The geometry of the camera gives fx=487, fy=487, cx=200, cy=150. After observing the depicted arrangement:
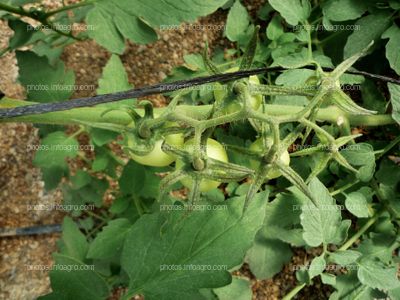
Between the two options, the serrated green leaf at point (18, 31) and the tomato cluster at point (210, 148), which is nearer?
the tomato cluster at point (210, 148)

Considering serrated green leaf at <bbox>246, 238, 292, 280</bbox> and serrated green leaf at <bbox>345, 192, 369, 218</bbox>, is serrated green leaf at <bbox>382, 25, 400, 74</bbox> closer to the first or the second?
serrated green leaf at <bbox>345, 192, 369, 218</bbox>

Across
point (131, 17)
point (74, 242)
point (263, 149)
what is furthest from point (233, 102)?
point (74, 242)

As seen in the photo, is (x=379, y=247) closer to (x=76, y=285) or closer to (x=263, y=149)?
(x=263, y=149)

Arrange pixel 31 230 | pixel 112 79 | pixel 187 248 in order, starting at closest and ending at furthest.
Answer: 1. pixel 187 248
2. pixel 112 79
3. pixel 31 230

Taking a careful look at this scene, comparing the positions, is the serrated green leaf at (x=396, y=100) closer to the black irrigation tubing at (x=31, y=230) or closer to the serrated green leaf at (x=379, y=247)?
the serrated green leaf at (x=379, y=247)

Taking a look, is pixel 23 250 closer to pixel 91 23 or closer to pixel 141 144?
pixel 91 23

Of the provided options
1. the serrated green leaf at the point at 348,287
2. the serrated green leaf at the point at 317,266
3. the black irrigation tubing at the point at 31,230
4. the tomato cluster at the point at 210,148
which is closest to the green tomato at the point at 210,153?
the tomato cluster at the point at 210,148
